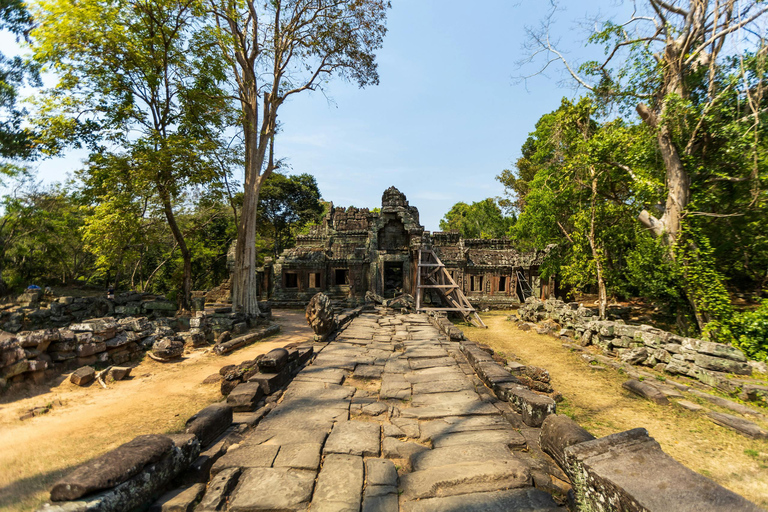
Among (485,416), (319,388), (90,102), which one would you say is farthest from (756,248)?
(90,102)

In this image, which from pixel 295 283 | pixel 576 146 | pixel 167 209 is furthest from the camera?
pixel 295 283

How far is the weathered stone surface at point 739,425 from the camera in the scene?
4.74 m

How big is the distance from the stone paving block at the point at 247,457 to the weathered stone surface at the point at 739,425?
694 centimetres

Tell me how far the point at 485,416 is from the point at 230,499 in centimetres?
304

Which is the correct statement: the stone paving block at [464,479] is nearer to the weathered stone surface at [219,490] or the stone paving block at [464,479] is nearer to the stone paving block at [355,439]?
the stone paving block at [355,439]

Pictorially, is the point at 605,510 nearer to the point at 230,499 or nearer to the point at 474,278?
the point at 230,499

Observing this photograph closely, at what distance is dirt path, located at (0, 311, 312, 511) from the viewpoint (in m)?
3.34

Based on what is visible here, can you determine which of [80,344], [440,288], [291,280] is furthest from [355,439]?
[291,280]

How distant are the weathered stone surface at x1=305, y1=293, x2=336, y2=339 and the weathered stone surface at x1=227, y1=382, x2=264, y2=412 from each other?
3743 mm

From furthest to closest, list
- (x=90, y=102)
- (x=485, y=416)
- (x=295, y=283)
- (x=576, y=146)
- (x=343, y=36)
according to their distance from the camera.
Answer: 1. (x=295, y=283)
2. (x=343, y=36)
3. (x=576, y=146)
4. (x=90, y=102)
5. (x=485, y=416)

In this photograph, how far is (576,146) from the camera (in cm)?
1323

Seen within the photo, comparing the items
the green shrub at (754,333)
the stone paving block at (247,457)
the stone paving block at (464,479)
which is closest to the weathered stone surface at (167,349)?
the stone paving block at (247,457)

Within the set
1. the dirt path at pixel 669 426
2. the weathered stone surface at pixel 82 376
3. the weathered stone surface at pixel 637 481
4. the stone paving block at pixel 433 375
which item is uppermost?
the weathered stone surface at pixel 637 481

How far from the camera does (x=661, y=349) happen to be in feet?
27.2
